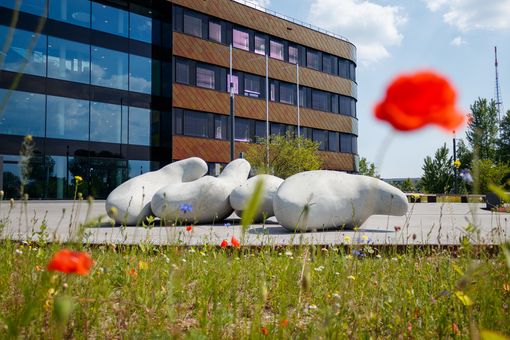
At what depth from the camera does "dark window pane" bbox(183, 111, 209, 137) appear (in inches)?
1261

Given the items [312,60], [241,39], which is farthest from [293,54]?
[241,39]

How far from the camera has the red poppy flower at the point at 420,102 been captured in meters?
0.75

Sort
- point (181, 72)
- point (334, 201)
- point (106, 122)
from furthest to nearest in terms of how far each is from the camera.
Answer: point (181, 72), point (106, 122), point (334, 201)

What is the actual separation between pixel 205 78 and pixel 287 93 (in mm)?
8705

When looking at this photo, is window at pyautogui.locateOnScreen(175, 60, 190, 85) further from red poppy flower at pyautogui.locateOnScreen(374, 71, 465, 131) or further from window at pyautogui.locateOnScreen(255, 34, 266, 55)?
red poppy flower at pyautogui.locateOnScreen(374, 71, 465, 131)

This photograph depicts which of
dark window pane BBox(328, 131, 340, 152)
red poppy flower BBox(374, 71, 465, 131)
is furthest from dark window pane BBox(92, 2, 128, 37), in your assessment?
red poppy flower BBox(374, 71, 465, 131)

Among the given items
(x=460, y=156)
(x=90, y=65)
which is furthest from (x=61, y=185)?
(x=460, y=156)

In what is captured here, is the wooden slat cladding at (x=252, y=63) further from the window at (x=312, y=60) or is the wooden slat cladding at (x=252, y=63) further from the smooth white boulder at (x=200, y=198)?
the smooth white boulder at (x=200, y=198)

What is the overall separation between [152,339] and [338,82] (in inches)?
1744

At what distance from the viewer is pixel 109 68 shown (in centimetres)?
2862

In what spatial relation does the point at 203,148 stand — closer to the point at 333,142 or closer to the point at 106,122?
the point at 106,122

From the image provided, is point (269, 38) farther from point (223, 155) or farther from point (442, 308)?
point (442, 308)

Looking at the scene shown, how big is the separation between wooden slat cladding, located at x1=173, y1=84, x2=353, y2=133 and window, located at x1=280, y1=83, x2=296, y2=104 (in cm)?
59

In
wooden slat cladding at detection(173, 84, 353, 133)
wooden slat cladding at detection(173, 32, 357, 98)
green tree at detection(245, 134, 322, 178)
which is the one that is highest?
wooden slat cladding at detection(173, 32, 357, 98)
